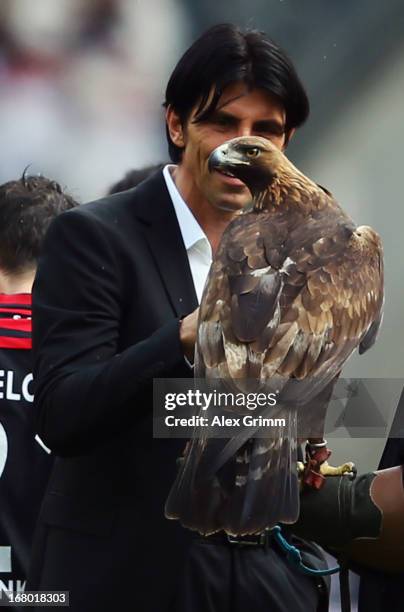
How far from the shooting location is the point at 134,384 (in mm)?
2725

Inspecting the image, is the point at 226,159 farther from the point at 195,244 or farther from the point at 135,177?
the point at 135,177

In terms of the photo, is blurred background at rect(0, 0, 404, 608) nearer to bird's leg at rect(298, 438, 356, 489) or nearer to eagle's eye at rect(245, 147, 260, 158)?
eagle's eye at rect(245, 147, 260, 158)

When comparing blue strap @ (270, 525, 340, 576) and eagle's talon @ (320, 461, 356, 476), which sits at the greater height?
eagle's talon @ (320, 461, 356, 476)

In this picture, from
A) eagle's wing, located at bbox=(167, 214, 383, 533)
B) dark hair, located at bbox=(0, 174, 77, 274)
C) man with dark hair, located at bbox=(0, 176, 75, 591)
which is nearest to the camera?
eagle's wing, located at bbox=(167, 214, 383, 533)

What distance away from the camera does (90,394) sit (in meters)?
2.76

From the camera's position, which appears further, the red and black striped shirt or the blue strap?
the red and black striped shirt

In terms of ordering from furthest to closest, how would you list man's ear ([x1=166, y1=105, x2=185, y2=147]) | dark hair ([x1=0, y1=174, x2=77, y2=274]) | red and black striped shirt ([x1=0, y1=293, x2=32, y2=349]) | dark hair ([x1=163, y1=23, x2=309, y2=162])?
dark hair ([x1=0, y1=174, x2=77, y2=274]), red and black striped shirt ([x1=0, y1=293, x2=32, y2=349]), man's ear ([x1=166, y1=105, x2=185, y2=147]), dark hair ([x1=163, y1=23, x2=309, y2=162])

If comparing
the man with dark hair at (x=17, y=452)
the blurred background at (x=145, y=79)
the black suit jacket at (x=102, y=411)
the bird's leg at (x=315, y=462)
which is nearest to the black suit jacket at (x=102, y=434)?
the black suit jacket at (x=102, y=411)

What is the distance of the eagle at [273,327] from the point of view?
2.46m

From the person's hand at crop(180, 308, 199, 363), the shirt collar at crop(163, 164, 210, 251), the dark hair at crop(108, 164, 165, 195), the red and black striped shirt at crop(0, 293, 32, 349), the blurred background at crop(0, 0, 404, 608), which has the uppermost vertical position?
the blurred background at crop(0, 0, 404, 608)

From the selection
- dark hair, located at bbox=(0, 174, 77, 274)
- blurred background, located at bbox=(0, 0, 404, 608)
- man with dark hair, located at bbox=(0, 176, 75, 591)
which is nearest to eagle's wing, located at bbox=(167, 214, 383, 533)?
man with dark hair, located at bbox=(0, 176, 75, 591)

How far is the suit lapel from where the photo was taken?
9.77 ft

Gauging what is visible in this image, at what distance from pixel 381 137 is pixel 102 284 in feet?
10.1

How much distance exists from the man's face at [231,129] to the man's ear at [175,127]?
89 millimetres
